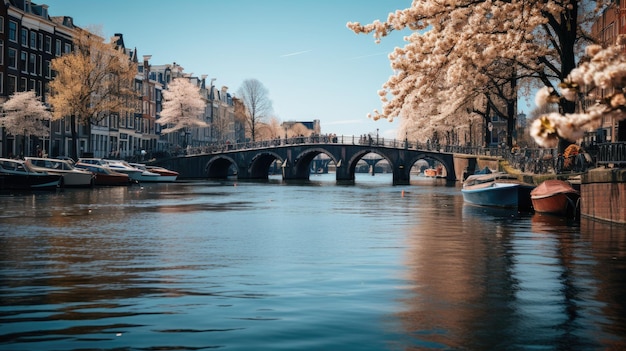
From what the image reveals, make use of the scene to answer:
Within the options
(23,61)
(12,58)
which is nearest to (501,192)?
(12,58)

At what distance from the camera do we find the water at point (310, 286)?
396 inches

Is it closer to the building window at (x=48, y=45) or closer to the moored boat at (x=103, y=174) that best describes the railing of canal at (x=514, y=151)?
the building window at (x=48, y=45)

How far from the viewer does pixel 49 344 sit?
956 cm

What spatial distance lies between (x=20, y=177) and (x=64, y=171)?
5.95m

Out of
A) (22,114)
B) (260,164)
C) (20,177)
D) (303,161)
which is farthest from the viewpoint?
(260,164)

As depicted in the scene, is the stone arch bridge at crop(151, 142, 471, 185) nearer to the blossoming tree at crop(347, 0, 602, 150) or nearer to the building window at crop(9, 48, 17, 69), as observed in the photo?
the building window at crop(9, 48, 17, 69)

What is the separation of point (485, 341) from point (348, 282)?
5.07m

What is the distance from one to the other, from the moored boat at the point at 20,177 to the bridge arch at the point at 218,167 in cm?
5242

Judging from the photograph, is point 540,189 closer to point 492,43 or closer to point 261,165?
point 492,43

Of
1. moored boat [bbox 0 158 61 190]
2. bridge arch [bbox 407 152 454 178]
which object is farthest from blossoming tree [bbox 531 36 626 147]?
bridge arch [bbox 407 152 454 178]

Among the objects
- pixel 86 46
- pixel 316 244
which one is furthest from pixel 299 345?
pixel 86 46

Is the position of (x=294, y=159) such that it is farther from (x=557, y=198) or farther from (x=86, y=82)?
(x=557, y=198)

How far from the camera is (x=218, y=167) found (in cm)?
11050

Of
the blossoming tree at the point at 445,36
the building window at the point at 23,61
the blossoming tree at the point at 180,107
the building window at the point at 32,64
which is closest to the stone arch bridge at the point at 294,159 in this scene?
the blossoming tree at the point at 180,107
